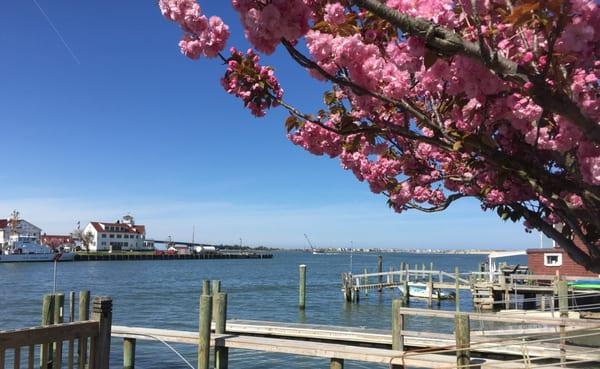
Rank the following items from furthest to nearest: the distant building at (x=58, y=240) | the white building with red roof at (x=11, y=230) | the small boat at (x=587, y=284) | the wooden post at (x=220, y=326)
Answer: the distant building at (x=58, y=240)
the white building with red roof at (x=11, y=230)
the small boat at (x=587, y=284)
the wooden post at (x=220, y=326)

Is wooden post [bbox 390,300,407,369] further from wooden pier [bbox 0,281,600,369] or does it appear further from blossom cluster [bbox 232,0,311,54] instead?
blossom cluster [bbox 232,0,311,54]

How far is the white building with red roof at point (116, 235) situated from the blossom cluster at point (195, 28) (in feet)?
453

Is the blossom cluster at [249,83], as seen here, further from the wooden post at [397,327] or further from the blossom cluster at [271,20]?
the wooden post at [397,327]

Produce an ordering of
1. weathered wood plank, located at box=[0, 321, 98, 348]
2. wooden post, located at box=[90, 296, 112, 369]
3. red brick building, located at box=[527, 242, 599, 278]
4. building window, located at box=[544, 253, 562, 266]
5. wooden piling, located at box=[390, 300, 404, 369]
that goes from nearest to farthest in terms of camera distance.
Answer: weathered wood plank, located at box=[0, 321, 98, 348]
wooden post, located at box=[90, 296, 112, 369]
wooden piling, located at box=[390, 300, 404, 369]
red brick building, located at box=[527, 242, 599, 278]
building window, located at box=[544, 253, 562, 266]

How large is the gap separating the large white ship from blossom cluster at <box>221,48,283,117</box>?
113153 mm

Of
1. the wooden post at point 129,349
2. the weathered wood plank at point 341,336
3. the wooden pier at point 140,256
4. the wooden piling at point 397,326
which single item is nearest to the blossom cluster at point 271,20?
the wooden piling at point 397,326

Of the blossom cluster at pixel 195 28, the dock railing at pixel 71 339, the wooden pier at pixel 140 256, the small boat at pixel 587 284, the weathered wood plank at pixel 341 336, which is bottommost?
the wooden pier at pixel 140 256

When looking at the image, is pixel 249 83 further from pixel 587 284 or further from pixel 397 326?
pixel 587 284

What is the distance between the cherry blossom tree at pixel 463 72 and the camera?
Result: 2.82 m

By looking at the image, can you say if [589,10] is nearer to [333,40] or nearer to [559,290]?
[333,40]

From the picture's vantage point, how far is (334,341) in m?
12.6

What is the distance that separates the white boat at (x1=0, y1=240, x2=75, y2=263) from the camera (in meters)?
107

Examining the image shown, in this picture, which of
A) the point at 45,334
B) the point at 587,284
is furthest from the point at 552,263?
the point at 45,334

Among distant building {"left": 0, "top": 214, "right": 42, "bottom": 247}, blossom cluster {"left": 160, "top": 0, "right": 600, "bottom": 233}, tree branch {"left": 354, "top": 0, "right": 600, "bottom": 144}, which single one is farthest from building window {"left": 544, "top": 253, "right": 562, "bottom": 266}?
distant building {"left": 0, "top": 214, "right": 42, "bottom": 247}
